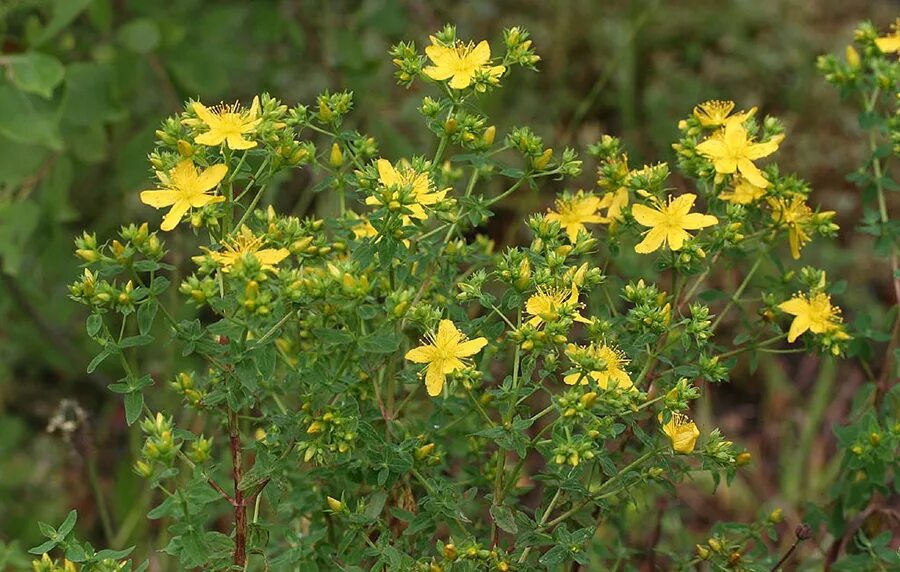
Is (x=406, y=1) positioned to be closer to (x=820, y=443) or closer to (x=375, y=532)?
(x=820, y=443)

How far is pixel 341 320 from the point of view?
1.64 m

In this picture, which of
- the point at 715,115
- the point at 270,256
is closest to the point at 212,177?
the point at 270,256

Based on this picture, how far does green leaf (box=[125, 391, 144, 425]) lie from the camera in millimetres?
1527

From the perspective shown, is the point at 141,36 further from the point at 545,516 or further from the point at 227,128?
the point at 545,516

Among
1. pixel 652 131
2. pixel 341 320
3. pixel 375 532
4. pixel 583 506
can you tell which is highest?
pixel 341 320

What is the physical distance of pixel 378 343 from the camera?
5.11 feet

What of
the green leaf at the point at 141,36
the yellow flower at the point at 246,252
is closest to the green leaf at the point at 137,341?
the yellow flower at the point at 246,252

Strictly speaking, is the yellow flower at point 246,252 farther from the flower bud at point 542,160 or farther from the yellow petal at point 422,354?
the flower bud at point 542,160

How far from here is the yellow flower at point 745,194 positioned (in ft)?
5.99

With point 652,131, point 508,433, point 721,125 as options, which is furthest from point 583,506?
point 652,131

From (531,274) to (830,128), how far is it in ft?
10.1

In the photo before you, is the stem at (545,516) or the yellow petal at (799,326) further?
the yellow petal at (799,326)

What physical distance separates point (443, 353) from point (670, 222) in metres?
0.41

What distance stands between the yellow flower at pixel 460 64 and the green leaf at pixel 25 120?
1058 millimetres
